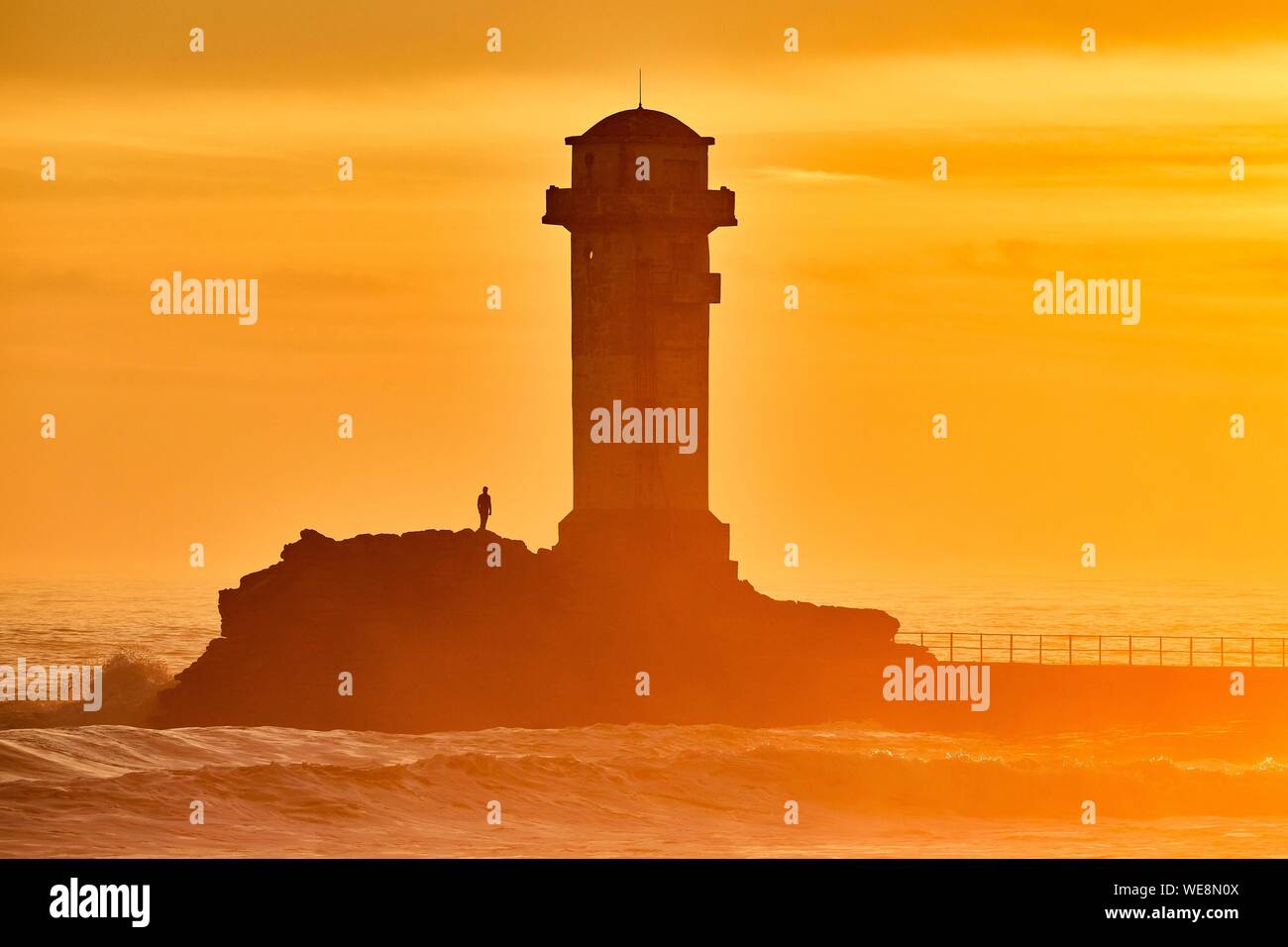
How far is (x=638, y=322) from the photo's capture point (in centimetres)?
6462

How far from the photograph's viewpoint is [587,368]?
65062 mm

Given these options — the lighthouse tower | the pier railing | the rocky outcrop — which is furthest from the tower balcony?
the pier railing

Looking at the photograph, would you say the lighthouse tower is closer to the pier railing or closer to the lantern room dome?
the lantern room dome

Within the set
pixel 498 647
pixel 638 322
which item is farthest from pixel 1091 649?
pixel 498 647

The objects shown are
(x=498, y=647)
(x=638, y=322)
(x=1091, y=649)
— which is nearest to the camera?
(x=498, y=647)

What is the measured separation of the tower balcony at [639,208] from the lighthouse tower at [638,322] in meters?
0.02

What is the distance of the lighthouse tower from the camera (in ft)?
212

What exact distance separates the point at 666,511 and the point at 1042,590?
2543 inches

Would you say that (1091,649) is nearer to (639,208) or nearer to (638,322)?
(638,322)

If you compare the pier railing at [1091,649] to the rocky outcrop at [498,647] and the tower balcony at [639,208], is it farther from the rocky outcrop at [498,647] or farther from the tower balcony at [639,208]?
the tower balcony at [639,208]

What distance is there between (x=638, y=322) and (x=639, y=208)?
8.07 feet
